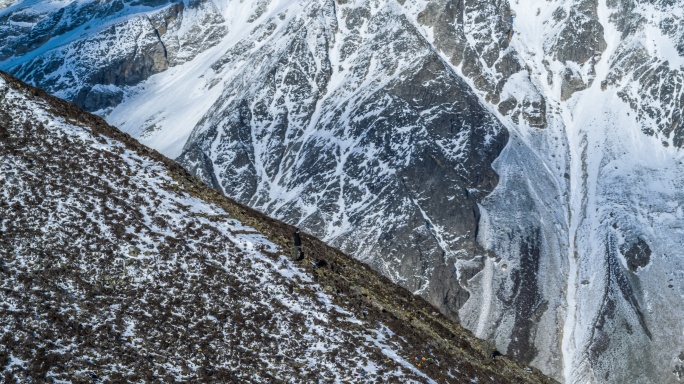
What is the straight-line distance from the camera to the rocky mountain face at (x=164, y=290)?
35.8 meters

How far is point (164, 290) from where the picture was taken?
127 ft

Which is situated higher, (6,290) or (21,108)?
(21,108)

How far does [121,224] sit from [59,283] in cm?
420

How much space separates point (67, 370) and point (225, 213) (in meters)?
11.9

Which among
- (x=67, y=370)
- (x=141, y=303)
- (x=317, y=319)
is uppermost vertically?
(x=317, y=319)

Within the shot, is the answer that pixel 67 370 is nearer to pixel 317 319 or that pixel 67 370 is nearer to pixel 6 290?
pixel 6 290

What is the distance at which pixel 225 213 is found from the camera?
43.7 metres

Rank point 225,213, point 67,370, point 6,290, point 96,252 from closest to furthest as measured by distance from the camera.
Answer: point 67,370 → point 6,290 → point 96,252 → point 225,213

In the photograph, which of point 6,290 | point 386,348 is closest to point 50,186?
point 6,290

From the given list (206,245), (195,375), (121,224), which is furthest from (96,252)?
(195,375)

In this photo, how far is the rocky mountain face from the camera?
3578 centimetres

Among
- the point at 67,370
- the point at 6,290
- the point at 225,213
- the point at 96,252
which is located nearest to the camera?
the point at 67,370

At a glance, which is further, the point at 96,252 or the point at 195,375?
the point at 96,252

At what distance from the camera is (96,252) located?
1558 inches
